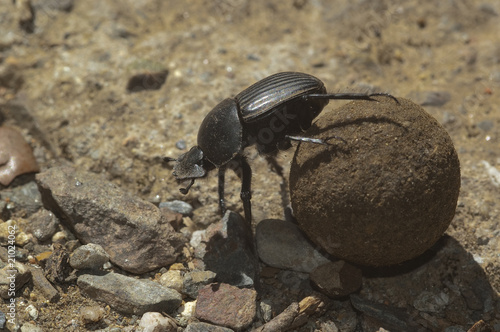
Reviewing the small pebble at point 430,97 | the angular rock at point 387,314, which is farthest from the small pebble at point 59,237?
the small pebble at point 430,97

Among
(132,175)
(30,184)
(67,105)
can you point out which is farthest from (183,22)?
(30,184)

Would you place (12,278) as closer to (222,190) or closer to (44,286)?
(44,286)

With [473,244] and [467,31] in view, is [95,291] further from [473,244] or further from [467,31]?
[467,31]

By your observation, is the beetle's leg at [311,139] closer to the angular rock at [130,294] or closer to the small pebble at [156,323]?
the angular rock at [130,294]

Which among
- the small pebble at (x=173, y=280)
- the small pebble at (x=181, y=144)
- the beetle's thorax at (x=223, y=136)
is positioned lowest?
the small pebble at (x=173, y=280)

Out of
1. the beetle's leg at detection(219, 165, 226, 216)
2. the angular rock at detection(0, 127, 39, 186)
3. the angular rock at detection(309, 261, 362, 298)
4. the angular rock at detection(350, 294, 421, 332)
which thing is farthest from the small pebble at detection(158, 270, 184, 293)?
the angular rock at detection(0, 127, 39, 186)

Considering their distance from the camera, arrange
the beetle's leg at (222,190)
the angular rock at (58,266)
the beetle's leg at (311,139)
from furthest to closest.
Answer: the beetle's leg at (222,190) < the angular rock at (58,266) < the beetle's leg at (311,139)

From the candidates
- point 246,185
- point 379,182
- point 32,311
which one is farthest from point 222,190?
point 32,311
